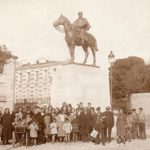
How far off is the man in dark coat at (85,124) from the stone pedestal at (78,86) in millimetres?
3138

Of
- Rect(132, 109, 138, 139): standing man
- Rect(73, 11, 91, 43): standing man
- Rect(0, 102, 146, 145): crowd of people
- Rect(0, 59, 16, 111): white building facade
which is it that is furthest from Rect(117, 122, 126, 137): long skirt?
Rect(0, 59, 16, 111): white building facade

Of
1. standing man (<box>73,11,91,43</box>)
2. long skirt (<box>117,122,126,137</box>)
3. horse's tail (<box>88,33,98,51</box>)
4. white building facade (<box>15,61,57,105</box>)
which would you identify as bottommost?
long skirt (<box>117,122,126,137</box>)

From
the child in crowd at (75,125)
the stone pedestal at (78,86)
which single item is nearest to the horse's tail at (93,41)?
the stone pedestal at (78,86)

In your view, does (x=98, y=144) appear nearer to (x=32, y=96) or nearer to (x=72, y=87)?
(x=72, y=87)

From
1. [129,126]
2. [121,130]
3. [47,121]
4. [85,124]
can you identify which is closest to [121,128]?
[121,130]

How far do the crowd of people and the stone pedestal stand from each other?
2.87m

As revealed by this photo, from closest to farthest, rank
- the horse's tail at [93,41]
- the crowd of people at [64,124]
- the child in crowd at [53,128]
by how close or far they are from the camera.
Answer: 1. the crowd of people at [64,124]
2. the child in crowd at [53,128]
3. the horse's tail at [93,41]

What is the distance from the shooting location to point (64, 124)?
54.1ft

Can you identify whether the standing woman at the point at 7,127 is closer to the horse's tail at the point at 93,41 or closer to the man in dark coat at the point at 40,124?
the man in dark coat at the point at 40,124

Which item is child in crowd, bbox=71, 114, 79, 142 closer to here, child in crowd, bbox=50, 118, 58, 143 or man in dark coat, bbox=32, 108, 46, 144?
child in crowd, bbox=50, 118, 58, 143

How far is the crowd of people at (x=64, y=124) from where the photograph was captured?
1625 centimetres

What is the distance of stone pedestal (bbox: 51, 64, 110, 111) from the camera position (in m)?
20.2

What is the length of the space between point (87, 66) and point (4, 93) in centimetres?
3217

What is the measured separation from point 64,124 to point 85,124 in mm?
938
